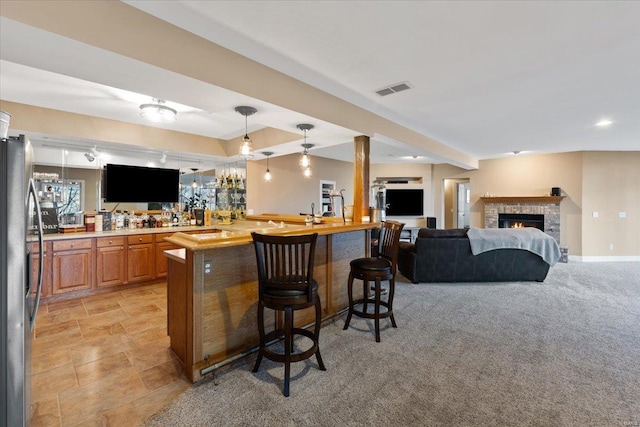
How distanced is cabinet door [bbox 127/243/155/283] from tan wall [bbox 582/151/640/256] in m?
9.57

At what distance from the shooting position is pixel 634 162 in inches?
262

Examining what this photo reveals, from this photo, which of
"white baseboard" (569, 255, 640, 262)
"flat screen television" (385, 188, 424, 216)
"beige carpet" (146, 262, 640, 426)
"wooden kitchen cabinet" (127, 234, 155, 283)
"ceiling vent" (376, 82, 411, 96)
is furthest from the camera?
"flat screen television" (385, 188, 424, 216)

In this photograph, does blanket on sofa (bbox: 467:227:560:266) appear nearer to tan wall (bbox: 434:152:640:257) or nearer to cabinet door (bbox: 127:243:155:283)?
tan wall (bbox: 434:152:640:257)

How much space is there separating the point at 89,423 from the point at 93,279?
9.62 feet

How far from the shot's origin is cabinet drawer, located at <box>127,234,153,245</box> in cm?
→ 429

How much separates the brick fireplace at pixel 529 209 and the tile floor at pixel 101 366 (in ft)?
27.2

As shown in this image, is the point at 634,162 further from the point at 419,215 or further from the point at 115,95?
the point at 115,95

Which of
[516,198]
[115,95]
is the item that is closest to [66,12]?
[115,95]

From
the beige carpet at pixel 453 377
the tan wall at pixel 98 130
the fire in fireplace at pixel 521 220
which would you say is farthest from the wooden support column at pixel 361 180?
the fire in fireplace at pixel 521 220

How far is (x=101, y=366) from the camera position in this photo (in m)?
2.32

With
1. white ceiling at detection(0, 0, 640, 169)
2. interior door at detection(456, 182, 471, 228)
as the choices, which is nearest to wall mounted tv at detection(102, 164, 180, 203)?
white ceiling at detection(0, 0, 640, 169)

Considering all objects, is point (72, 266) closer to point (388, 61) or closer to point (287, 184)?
point (287, 184)

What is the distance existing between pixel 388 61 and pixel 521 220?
715cm

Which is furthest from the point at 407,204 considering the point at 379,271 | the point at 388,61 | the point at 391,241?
the point at 388,61
